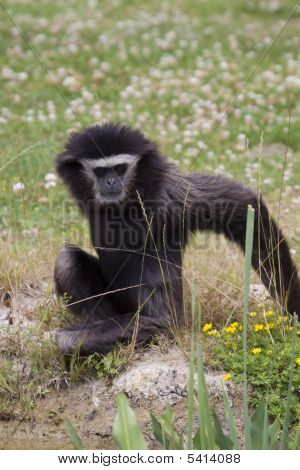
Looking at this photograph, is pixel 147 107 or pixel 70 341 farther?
pixel 147 107

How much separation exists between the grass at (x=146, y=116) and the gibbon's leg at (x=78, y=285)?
26 cm

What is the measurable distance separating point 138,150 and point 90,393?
1.92 metres

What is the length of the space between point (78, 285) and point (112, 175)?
1007 mm

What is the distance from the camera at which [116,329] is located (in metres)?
6.33

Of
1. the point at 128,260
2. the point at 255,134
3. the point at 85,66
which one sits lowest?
the point at 128,260

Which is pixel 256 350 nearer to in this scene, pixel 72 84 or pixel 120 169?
pixel 120 169

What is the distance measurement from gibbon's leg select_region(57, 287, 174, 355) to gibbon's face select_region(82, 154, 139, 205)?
0.85m

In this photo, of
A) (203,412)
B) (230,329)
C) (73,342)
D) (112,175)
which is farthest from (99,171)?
(203,412)

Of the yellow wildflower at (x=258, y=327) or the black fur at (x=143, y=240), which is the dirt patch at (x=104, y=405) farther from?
the yellow wildflower at (x=258, y=327)

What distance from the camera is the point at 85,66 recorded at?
14.9 m

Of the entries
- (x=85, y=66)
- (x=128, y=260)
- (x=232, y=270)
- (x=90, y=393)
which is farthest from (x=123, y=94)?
(x=90, y=393)
